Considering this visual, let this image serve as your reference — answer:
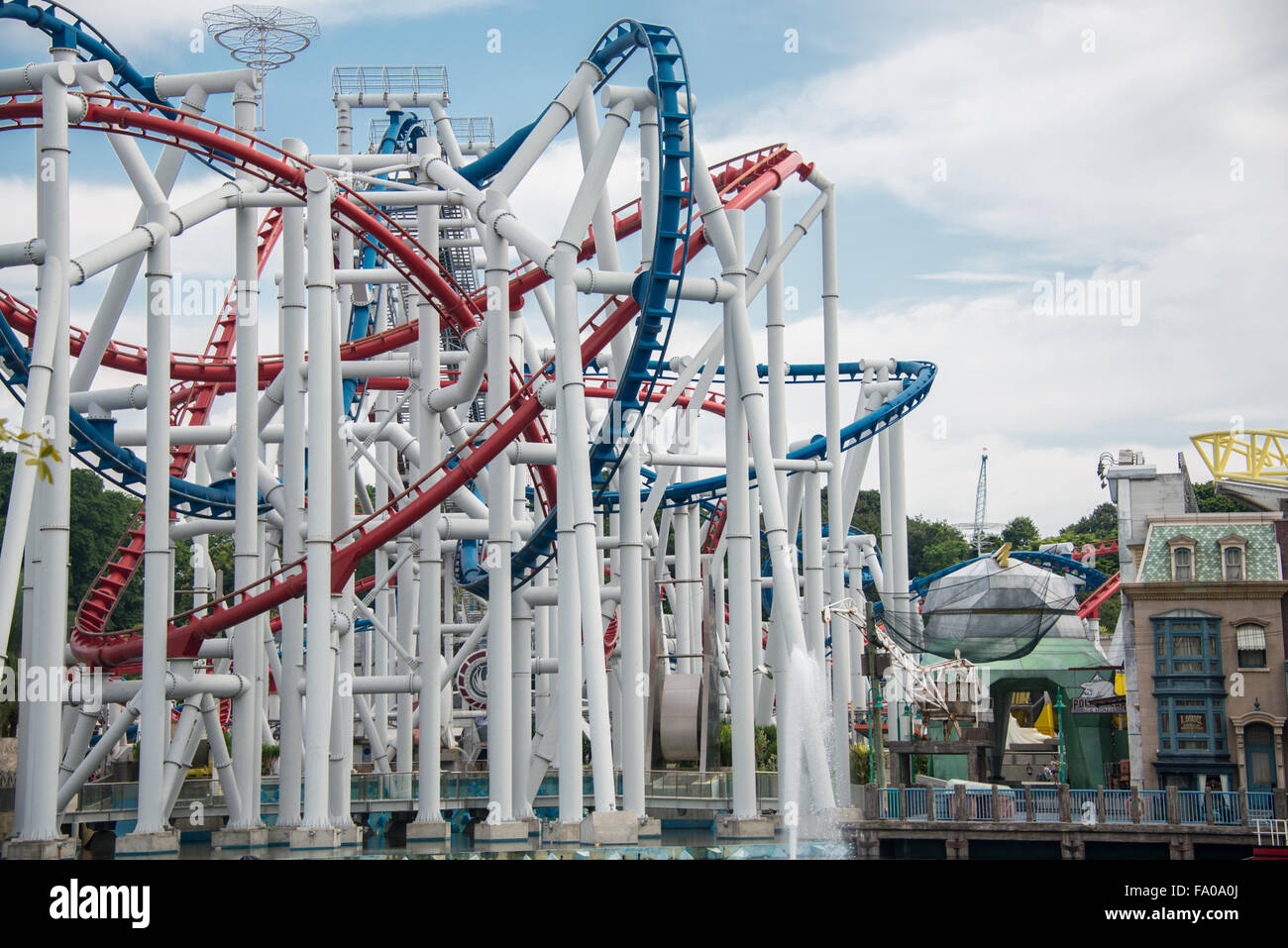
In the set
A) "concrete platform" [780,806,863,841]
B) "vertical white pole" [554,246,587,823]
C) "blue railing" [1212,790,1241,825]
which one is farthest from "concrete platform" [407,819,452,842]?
"blue railing" [1212,790,1241,825]

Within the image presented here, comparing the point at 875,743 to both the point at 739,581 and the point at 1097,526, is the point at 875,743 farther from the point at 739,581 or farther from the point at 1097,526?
the point at 1097,526

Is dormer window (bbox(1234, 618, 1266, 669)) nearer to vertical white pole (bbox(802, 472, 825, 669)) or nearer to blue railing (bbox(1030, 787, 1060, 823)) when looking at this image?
blue railing (bbox(1030, 787, 1060, 823))

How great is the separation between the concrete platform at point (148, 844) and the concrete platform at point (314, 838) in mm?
1799

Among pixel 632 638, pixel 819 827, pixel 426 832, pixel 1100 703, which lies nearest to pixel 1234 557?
pixel 1100 703

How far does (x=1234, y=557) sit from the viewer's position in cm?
3097

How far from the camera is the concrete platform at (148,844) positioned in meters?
20.5

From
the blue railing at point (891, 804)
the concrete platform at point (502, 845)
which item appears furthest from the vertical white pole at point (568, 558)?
the blue railing at point (891, 804)

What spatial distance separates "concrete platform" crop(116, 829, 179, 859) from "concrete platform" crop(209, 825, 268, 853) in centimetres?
299

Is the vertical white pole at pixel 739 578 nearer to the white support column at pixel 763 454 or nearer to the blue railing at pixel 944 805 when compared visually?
the white support column at pixel 763 454

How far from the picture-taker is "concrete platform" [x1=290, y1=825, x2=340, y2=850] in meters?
20.6

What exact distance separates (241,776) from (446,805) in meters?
7.11

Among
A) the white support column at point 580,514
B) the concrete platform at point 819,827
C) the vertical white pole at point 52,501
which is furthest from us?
the concrete platform at point 819,827

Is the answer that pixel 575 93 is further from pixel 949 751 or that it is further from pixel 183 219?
pixel 949 751
